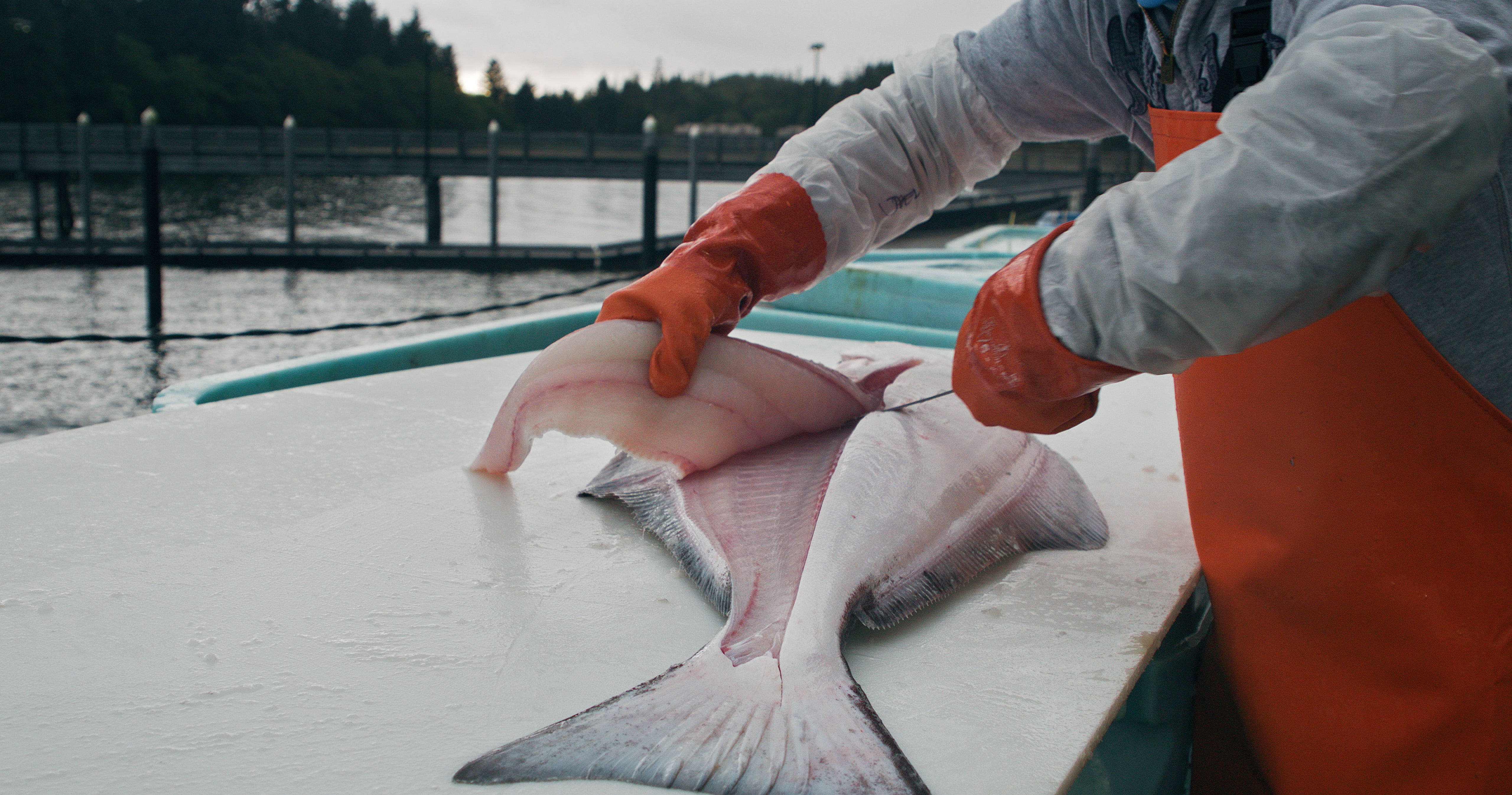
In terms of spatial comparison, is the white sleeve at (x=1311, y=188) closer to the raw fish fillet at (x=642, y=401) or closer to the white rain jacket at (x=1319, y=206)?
the white rain jacket at (x=1319, y=206)

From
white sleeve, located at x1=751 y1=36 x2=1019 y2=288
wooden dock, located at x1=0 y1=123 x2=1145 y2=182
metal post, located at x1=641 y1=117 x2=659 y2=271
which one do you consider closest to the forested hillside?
wooden dock, located at x1=0 y1=123 x2=1145 y2=182

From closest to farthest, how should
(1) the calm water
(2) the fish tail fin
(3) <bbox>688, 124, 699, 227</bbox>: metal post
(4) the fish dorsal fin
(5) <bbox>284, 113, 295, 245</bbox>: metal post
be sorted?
(2) the fish tail fin, (4) the fish dorsal fin, (1) the calm water, (3) <bbox>688, 124, 699, 227</bbox>: metal post, (5) <bbox>284, 113, 295, 245</bbox>: metal post

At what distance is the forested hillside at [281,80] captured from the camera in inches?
1350

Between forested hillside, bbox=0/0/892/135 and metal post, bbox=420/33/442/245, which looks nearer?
metal post, bbox=420/33/442/245

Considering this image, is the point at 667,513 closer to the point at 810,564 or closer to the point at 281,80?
the point at 810,564

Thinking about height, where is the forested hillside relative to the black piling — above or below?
above

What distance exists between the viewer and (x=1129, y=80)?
153 centimetres

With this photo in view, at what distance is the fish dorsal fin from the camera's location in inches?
48.6

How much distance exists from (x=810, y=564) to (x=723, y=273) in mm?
614

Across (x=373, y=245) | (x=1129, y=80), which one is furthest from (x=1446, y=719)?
(x=373, y=245)

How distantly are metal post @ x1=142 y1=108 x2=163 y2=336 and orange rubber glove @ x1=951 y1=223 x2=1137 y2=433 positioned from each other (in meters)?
8.07

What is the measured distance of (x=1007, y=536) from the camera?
4.76ft

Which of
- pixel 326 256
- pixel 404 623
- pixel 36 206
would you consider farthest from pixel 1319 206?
pixel 36 206

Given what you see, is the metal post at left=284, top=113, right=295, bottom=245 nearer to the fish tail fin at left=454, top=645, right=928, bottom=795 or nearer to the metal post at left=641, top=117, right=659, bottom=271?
the metal post at left=641, top=117, right=659, bottom=271
